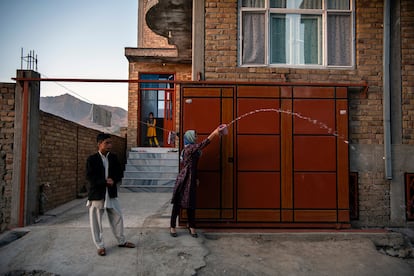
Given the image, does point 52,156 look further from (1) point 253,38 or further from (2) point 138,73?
(2) point 138,73

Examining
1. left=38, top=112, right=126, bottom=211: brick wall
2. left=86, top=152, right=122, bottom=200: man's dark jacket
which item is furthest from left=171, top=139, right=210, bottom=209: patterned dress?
left=38, top=112, right=126, bottom=211: brick wall

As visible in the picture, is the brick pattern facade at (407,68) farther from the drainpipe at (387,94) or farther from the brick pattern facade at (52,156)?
the brick pattern facade at (52,156)

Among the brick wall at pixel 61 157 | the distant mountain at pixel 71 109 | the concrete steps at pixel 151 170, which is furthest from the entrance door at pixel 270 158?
the distant mountain at pixel 71 109

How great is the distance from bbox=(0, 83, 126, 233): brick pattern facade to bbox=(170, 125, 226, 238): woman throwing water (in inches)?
118

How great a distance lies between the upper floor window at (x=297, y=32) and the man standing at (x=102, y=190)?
328cm

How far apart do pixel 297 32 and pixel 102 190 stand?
4743 mm

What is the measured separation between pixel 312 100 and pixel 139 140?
8.56 metres

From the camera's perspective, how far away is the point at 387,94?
6352 mm

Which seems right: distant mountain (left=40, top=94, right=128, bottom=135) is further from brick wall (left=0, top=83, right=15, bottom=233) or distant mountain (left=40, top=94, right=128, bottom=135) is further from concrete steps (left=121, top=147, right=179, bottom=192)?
brick wall (left=0, top=83, right=15, bottom=233)

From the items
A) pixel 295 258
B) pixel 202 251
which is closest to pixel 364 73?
pixel 295 258

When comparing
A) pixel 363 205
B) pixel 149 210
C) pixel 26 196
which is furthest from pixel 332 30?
pixel 26 196

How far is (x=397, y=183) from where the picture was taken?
6.34 metres

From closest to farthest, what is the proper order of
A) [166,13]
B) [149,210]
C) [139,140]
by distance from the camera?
[149,210]
[166,13]
[139,140]

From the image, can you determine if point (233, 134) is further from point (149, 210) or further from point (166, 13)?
point (166, 13)
